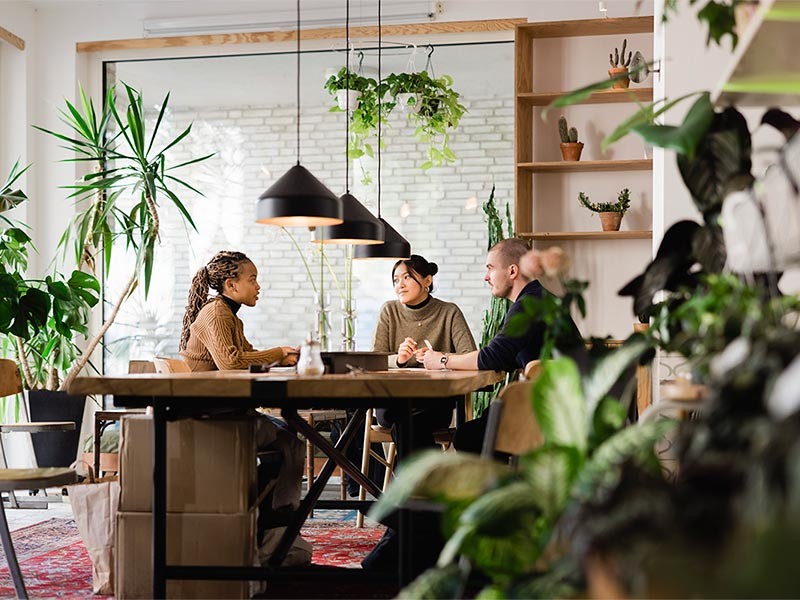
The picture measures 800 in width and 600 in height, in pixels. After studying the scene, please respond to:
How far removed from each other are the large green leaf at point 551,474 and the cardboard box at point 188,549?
1.89m

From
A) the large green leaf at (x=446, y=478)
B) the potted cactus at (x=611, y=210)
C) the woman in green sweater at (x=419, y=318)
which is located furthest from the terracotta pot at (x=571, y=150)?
the large green leaf at (x=446, y=478)

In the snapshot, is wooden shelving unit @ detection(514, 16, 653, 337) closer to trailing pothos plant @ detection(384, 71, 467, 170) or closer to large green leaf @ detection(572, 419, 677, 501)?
trailing pothos plant @ detection(384, 71, 467, 170)

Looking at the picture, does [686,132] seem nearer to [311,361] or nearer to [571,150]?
[311,361]

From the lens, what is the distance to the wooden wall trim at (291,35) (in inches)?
261

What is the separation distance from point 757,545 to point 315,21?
21.3 feet

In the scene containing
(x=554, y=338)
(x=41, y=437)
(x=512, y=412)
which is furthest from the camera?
(x=41, y=437)

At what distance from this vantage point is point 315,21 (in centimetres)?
692

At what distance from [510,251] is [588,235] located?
5.79 feet

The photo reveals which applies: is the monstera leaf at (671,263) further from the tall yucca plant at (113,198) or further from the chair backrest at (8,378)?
the tall yucca plant at (113,198)

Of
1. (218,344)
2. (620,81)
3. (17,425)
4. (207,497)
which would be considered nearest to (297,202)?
(207,497)

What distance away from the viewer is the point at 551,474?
1.57m

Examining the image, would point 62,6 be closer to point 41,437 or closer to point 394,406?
point 41,437

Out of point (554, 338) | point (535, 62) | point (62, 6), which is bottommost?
point (554, 338)

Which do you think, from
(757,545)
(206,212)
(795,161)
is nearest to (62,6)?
(206,212)
